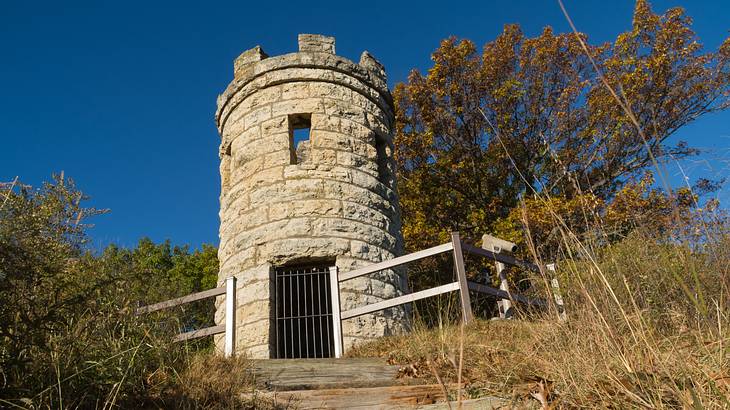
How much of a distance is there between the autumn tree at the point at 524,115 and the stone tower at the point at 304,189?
522 centimetres

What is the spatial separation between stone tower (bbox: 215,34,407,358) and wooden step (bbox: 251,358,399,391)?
6.32 feet

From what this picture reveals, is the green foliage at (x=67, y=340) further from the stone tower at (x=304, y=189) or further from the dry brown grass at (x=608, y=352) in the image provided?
the stone tower at (x=304, y=189)

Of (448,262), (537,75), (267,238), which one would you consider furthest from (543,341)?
(537,75)

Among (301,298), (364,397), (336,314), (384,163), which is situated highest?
(384,163)

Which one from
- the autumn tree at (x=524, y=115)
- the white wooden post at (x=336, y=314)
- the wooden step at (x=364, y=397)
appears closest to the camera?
the wooden step at (x=364, y=397)

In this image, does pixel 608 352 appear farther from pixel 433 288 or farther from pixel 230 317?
pixel 230 317

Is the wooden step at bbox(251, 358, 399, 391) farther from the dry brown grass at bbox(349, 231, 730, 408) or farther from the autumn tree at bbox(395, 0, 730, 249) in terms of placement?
the autumn tree at bbox(395, 0, 730, 249)

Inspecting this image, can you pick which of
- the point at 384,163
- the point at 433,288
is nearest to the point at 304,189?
the point at 384,163

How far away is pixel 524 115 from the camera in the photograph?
14.4 metres

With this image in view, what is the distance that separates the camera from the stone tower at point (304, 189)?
7.57m

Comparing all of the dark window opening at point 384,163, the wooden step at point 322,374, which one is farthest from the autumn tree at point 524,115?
the wooden step at point 322,374

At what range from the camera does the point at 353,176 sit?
8352mm

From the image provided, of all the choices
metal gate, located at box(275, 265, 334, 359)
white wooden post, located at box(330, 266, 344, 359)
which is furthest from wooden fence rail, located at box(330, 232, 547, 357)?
metal gate, located at box(275, 265, 334, 359)

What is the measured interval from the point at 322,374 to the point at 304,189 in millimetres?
3841
